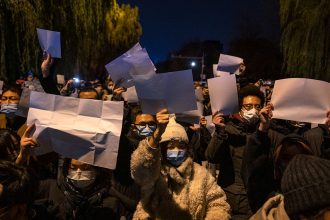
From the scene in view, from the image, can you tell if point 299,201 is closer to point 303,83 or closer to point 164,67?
point 303,83

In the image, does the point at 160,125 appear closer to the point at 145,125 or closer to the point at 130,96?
the point at 145,125

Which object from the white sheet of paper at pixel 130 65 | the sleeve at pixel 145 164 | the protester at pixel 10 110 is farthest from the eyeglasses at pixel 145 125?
the sleeve at pixel 145 164

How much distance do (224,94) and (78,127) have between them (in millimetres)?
1459

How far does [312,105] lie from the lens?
3453mm

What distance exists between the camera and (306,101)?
3459 mm

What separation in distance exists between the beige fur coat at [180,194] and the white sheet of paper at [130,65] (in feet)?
2.94

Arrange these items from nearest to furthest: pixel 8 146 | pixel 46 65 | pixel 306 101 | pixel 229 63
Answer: pixel 8 146 → pixel 306 101 → pixel 46 65 → pixel 229 63

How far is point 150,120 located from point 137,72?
2.39 feet

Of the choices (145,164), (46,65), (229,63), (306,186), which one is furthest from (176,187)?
(229,63)

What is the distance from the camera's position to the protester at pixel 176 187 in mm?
2973

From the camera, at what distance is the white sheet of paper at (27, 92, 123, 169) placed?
2.87 meters

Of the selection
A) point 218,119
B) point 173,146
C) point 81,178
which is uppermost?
point 218,119

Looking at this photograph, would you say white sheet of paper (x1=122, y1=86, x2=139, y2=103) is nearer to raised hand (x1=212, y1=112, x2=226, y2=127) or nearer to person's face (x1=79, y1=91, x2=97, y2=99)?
person's face (x1=79, y1=91, x2=97, y2=99)

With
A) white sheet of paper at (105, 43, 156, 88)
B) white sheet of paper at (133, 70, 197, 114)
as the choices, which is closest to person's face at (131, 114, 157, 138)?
white sheet of paper at (105, 43, 156, 88)
